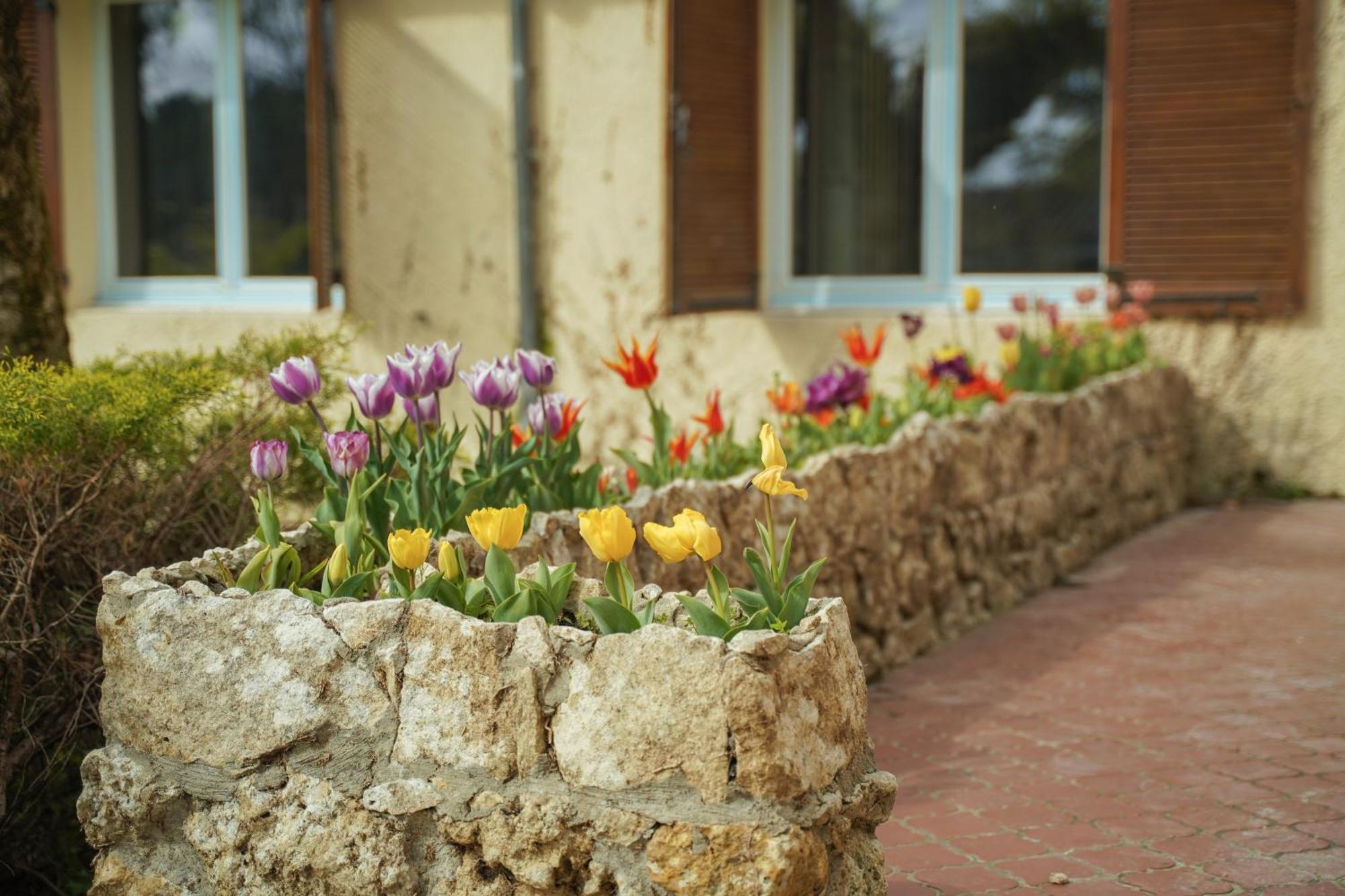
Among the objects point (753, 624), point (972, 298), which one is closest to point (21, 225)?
point (753, 624)

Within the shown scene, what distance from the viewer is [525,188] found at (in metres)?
8.59

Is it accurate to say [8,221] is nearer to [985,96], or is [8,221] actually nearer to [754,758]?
[754,758]

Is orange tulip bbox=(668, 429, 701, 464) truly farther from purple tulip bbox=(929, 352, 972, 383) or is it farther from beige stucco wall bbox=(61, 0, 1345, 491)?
beige stucco wall bbox=(61, 0, 1345, 491)

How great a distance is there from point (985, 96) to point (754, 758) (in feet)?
21.9

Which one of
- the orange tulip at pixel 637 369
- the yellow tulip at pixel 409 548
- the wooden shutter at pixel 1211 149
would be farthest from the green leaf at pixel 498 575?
the wooden shutter at pixel 1211 149

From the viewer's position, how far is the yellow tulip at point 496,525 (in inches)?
113

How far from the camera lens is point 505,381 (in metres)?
3.46

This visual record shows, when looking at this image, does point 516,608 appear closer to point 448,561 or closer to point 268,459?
point 448,561

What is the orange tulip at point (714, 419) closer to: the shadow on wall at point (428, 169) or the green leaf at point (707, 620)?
the green leaf at point (707, 620)

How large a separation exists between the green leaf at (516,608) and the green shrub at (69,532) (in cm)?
113

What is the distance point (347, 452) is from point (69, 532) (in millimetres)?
799

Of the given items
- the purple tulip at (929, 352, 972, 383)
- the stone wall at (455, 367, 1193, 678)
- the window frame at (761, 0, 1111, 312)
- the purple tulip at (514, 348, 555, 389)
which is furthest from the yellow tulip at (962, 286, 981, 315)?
the purple tulip at (514, 348, 555, 389)

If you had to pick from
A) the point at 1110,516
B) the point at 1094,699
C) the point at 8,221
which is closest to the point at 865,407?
the point at 1094,699

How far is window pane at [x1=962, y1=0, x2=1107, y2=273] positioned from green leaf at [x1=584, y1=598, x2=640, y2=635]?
6239 mm
